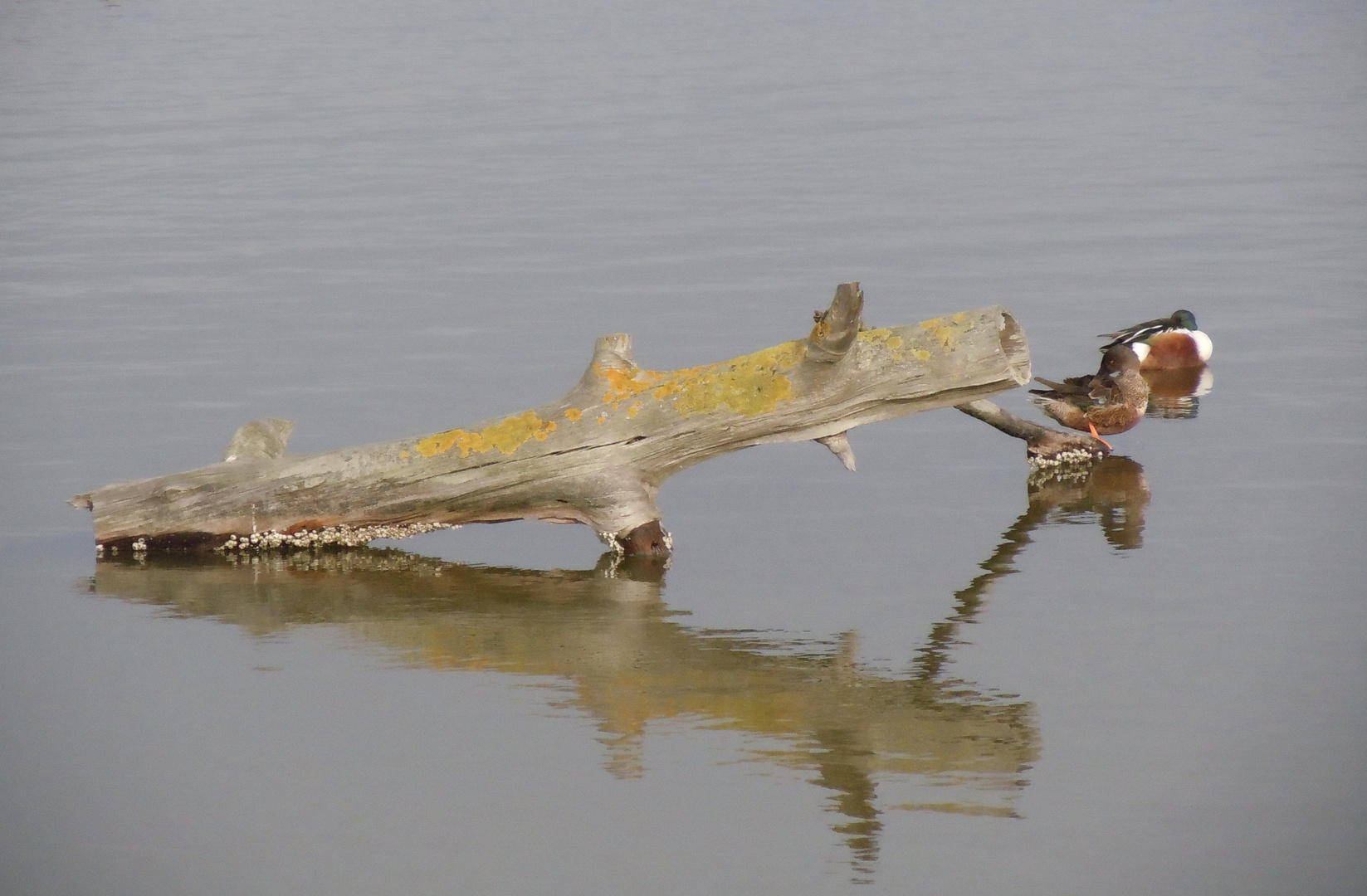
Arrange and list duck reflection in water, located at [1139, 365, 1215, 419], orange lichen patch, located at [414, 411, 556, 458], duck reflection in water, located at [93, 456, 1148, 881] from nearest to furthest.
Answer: duck reflection in water, located at [93, 456, 1148, 881], orange lichen patch, located at [414, 411, 556, 458], duck reflection in water, located at [1139, 365, 1215, 419]

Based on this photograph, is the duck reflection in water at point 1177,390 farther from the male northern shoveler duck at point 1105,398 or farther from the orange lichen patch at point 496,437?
the orange lichen patch at point 496,437

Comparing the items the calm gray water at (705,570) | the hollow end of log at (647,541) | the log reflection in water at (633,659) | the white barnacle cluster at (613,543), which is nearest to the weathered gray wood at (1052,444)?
the calm gray water at (705,570)

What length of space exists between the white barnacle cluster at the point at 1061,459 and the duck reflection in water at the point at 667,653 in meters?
0.60

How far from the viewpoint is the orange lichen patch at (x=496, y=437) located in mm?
9227

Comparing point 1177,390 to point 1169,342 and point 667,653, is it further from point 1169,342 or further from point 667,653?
point 667,653

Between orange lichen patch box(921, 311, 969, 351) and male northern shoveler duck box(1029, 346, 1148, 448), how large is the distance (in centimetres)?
247

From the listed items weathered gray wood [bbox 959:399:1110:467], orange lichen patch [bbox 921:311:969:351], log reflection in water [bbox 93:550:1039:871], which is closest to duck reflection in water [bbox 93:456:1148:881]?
log reflection in water [bbox 93:550:1039:871]

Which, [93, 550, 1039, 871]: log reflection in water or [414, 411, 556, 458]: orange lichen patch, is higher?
[414, 411, 556, 458]: orange lichen patch

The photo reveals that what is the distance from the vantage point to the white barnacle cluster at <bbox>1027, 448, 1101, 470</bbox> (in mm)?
11328

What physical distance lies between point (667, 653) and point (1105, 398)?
439 cm

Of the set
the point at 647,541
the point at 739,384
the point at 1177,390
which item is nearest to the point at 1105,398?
the point at 1177,390

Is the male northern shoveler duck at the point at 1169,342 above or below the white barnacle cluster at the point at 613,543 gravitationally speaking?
above

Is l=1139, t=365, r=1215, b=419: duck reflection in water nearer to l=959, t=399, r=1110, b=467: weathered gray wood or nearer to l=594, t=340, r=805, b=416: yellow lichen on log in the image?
l=959, t=399, r=1110, b=467: weathered gray wood

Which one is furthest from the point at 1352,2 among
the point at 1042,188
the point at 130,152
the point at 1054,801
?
the point at 1054,801
